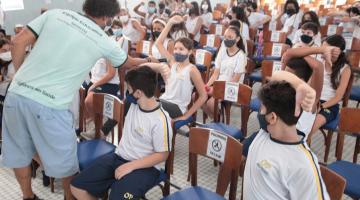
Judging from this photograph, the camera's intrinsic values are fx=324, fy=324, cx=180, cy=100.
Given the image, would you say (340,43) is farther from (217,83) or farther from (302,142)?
(302,142)

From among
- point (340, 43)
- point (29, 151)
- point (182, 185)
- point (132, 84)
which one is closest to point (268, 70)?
→ point (340, 43)

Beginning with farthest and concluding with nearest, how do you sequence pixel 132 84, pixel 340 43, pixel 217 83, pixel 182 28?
1. pixel 182 28
2. pixel 340 43
3. pixel 217 83
4. pixel 132 84

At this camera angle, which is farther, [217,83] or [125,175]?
[217,83]

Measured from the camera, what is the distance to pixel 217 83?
8.89ft

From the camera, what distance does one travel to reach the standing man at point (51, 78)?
1.66 meters

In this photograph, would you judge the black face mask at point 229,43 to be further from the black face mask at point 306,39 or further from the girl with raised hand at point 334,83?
the girl with raised hand at point 334,83

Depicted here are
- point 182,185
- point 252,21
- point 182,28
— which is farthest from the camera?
point 252,21

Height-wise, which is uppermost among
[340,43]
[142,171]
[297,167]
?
[340,43]

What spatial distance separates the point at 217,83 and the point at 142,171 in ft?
3.95

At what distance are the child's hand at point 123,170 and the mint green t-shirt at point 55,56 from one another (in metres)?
0.45

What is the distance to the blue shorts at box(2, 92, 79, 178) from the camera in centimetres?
167

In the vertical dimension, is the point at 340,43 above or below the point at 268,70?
above

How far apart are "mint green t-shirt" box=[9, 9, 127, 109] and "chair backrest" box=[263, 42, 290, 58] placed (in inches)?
124

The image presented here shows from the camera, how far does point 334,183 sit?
1.38 m
